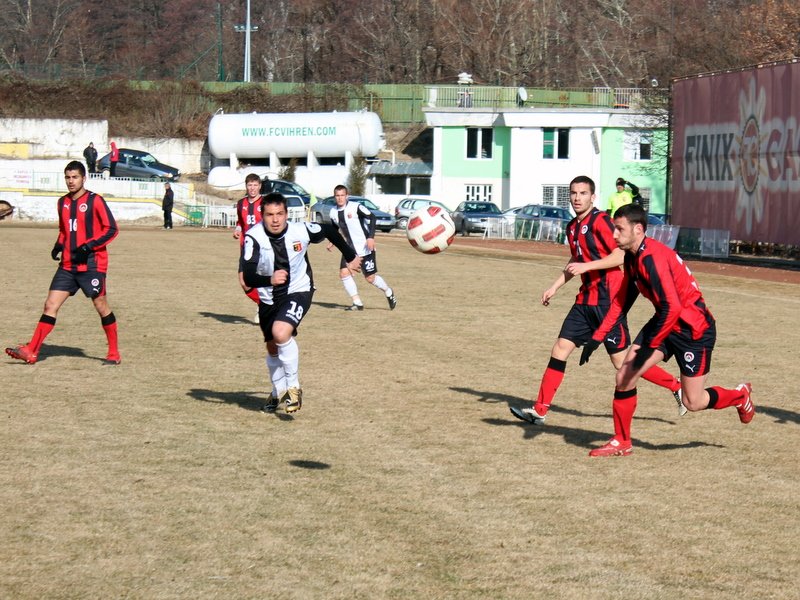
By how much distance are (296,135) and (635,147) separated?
18.8 meters

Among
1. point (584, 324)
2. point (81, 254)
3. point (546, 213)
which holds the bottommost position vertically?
point (584, 324)

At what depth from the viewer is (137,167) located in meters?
62.2

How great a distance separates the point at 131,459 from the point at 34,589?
275 cm

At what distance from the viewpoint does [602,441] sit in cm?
952

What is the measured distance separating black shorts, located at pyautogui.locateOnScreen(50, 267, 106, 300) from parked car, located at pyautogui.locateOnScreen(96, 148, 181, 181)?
48962 millimetres

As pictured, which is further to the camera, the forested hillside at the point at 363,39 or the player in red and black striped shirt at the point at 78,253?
the forested hillside at the point at 363,39

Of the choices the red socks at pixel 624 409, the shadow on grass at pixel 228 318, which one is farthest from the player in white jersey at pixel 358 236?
the red socks at pixel 624 409

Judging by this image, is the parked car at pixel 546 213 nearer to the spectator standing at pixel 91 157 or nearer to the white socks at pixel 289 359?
the spectator standing at pixel 91 157

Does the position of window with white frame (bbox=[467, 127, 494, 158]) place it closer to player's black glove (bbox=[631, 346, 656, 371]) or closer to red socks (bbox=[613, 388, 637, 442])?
red socks (bbox=[613, 388, 637, 442])

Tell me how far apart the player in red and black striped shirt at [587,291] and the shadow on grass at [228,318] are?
7997mm

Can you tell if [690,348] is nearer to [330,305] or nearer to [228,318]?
[228,318]

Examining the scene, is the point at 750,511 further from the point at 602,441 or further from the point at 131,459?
the point at 131,459

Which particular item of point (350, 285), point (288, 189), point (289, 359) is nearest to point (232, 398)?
point (289, 359)

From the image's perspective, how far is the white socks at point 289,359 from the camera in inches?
391
